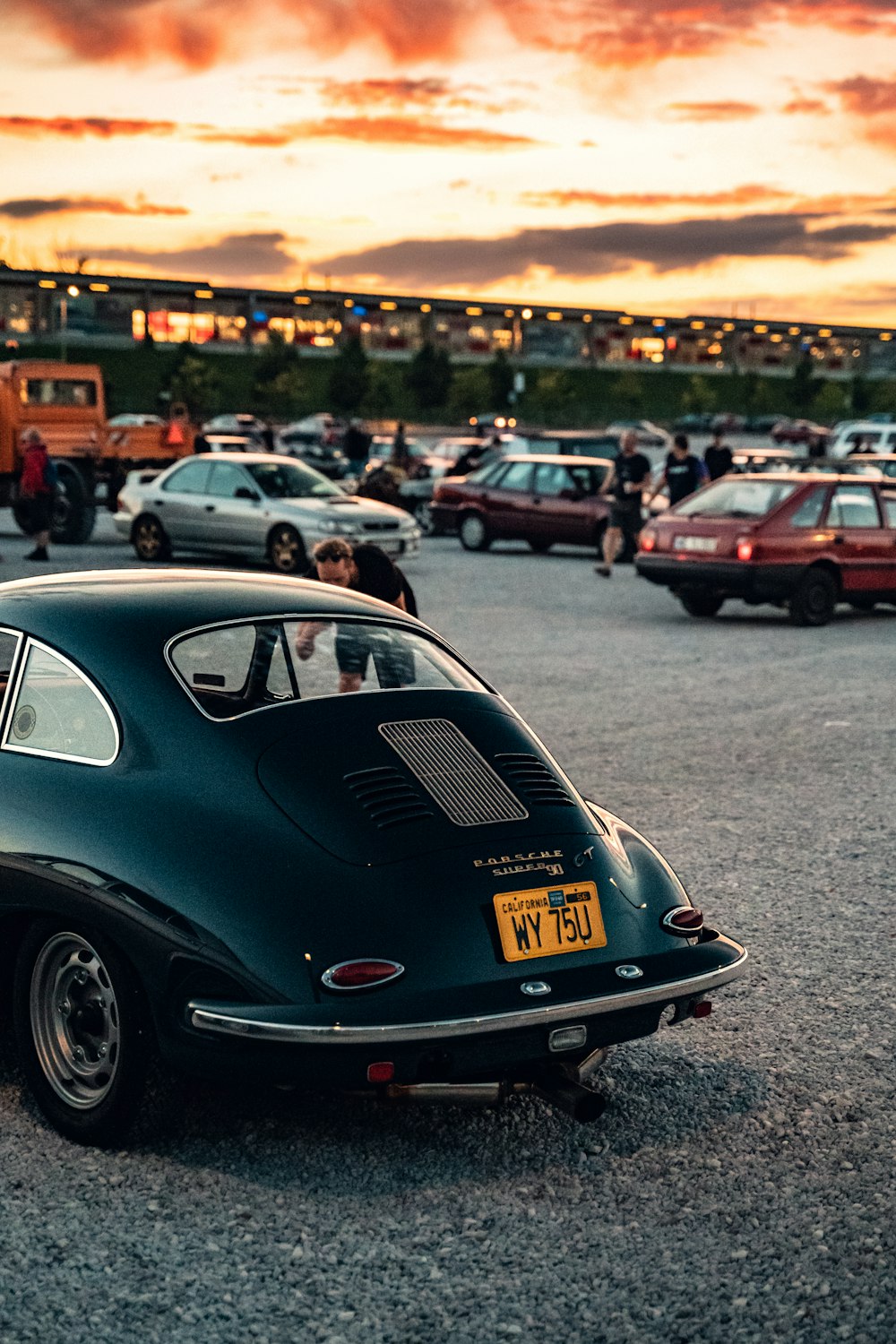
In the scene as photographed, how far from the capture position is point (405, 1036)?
13.4ft

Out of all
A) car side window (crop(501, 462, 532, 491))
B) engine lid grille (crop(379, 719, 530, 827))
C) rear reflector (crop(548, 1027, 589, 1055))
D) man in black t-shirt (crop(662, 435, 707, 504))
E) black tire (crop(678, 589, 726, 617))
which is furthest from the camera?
car side window (crop(501, 462, 532, 491))

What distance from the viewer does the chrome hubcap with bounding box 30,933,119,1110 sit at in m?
4.49

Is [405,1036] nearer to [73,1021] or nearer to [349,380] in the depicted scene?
[73,1021]

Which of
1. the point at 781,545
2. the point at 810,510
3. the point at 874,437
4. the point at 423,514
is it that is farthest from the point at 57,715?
the point at 874,437

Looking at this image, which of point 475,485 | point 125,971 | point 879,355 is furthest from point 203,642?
point 879,355

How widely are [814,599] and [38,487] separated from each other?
11193mm

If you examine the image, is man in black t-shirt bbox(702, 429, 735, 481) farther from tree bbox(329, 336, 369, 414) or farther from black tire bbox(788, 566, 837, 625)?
tree bbox(329, 336, 369, 414)

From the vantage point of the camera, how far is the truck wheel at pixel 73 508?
26359 millimetres

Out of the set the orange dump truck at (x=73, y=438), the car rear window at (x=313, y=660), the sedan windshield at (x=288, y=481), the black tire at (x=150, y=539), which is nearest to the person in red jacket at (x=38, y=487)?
the black tire at (x=150, y=539)

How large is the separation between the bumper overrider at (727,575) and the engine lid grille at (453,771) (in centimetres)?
1327

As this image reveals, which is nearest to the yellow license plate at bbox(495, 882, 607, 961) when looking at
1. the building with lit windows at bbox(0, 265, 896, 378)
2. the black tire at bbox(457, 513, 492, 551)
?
the black tire at bbox(457, 513, 492, 551)

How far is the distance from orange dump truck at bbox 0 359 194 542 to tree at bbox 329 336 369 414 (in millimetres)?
74569

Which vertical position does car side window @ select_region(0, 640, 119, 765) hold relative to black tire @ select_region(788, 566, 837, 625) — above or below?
above

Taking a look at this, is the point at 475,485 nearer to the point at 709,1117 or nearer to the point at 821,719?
the point at 821,719
